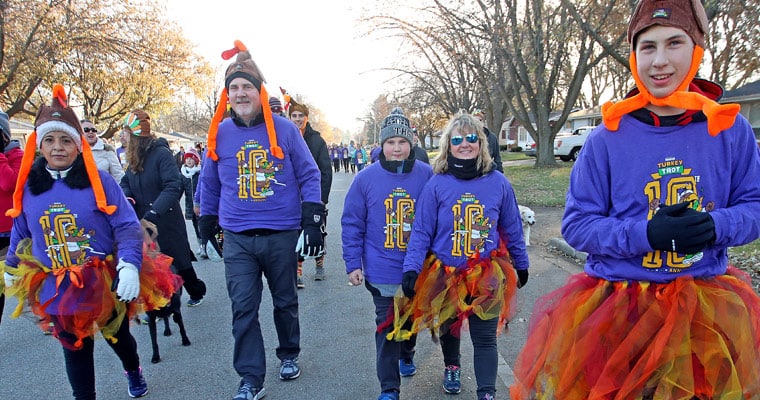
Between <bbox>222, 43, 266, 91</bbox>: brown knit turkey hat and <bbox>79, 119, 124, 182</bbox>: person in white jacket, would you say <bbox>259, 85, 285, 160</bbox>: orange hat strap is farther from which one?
<bbox>79, 119, 124, 182</bbox>: person in white jacket

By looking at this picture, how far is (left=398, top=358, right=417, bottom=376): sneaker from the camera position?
11.6 ft

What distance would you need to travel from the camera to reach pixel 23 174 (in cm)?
291

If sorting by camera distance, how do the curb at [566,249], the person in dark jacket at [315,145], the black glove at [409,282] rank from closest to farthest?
the black glove at [409,282]
the person in dark jacket at [315,145]
the curb at [566,249]

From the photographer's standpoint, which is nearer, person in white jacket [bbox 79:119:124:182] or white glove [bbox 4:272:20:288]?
white glove [bbox 4:272:20:288]

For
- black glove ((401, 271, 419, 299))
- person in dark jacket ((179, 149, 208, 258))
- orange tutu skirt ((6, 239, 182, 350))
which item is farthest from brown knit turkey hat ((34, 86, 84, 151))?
person in dark jacket ((179, 149, 208, 258))

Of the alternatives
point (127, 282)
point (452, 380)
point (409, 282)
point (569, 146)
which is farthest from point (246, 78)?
point (569, 146)

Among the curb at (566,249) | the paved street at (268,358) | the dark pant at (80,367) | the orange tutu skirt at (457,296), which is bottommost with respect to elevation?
the paved street at (268,358)

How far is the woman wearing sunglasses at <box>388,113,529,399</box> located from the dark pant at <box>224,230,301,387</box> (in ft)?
2.95

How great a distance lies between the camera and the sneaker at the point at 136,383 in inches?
130

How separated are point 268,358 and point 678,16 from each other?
3.55 m

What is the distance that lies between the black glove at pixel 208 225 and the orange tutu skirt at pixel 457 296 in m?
1.51

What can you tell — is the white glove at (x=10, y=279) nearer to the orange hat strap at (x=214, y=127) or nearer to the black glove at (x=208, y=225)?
the black glove at (x=208, y=225)

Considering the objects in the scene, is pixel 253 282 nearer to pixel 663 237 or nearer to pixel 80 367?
pixel 80 367

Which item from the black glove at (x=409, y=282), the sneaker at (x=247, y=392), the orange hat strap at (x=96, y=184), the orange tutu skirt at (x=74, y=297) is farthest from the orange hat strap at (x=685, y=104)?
the orange tutu skirt at (x=74, y=297)
